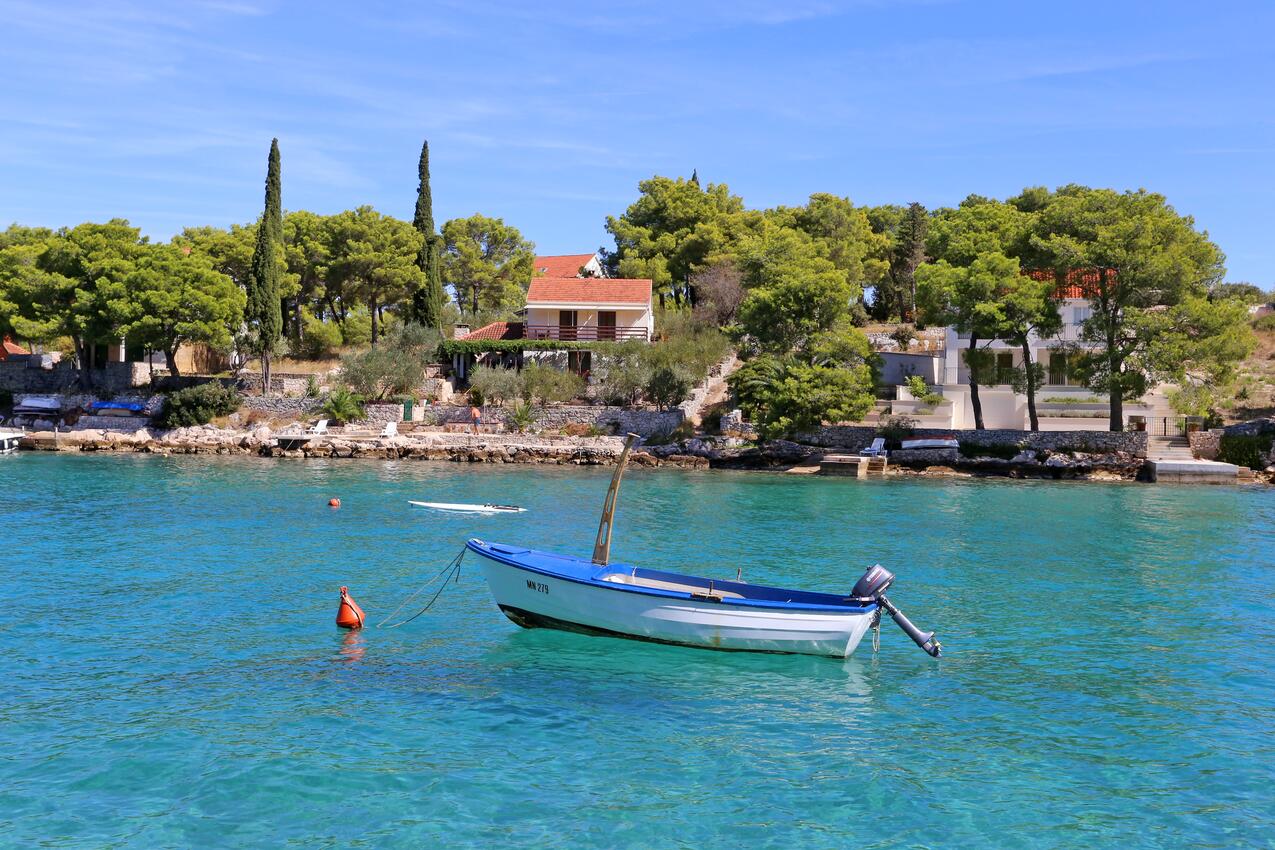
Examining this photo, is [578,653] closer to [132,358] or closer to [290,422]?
[290,422]

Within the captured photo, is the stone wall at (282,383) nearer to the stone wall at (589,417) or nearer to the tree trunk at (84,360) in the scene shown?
the stone wall at (589,417)

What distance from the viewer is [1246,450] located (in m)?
51.3

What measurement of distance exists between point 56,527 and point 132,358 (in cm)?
4876

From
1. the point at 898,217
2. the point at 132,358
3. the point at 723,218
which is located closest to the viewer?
the point at 132,358

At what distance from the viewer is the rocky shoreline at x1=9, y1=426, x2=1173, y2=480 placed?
168ft

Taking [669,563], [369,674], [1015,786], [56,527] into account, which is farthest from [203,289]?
[1015,786]

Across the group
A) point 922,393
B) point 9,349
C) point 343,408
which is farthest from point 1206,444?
point 9,349

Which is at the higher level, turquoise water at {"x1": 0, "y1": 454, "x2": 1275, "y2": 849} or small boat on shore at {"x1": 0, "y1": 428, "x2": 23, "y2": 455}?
small boat on shore at {"x1": 0, "y1": 428, "x2": 23, "y2": 455}

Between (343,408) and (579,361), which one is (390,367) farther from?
(579,361)

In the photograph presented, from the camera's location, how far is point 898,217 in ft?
297

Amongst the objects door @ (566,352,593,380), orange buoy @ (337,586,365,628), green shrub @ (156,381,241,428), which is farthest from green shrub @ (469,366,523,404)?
orange buoy @ (337,586,365,628)

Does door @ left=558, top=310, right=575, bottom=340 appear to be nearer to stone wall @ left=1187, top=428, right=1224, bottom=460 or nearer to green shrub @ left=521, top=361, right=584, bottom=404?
green shrub @ left=521, top=361, right=584, bottom=404

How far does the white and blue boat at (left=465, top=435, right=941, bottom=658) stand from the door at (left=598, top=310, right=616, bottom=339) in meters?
51.3

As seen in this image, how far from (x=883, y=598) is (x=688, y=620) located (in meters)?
3.50
